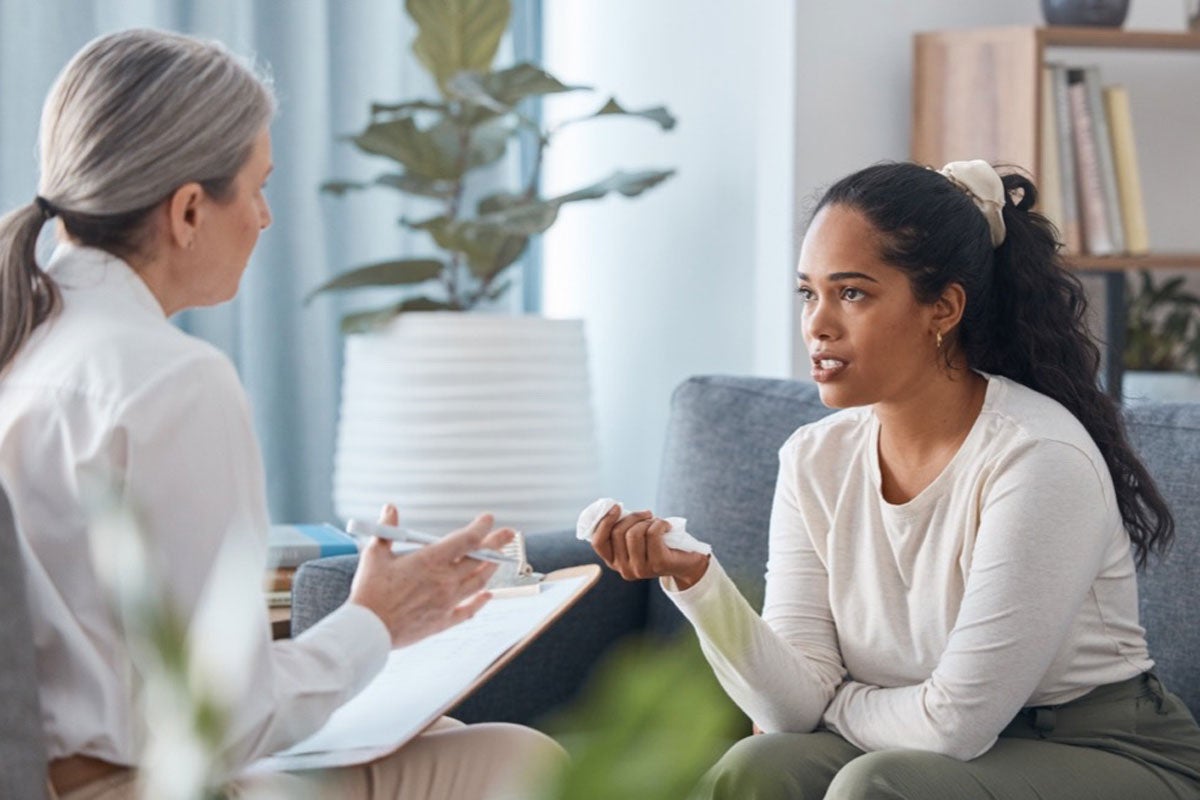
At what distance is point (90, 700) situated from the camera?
1048mm

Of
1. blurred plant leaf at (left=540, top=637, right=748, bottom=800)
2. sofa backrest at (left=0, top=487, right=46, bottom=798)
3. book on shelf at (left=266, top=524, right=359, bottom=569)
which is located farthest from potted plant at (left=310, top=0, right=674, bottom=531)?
blurred plant leaf at (left=540, top=637, right=748, bottom=800)

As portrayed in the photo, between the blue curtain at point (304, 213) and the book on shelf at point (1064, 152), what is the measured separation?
1242mm

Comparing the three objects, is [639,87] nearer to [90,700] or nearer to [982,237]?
[982,237]

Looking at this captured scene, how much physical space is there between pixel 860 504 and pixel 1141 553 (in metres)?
0.29

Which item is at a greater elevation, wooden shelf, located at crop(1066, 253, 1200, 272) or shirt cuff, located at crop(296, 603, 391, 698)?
wooden shelf, located at crop(1066, 253, 1200, 272)

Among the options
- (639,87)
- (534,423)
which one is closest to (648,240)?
(639,87)

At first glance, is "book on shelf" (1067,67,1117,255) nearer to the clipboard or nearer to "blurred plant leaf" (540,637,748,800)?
the clipboard

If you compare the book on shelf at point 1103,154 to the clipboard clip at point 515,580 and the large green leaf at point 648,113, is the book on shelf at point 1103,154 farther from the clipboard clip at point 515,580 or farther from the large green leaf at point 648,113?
the clipboard clip at point 515,580

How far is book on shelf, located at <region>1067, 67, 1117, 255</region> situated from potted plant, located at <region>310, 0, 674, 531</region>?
711 millimetres

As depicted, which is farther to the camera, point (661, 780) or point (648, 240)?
point (648, 240)

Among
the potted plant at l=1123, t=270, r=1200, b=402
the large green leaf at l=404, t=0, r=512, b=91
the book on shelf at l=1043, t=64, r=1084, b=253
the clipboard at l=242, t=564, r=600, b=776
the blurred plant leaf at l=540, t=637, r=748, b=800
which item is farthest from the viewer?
the potted plant at l=1123, t=270, r=1200, b=402

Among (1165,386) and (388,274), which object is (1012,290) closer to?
(1165,386)

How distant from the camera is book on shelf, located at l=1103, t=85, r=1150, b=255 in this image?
2732 mm

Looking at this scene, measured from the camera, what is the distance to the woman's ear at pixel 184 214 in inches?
45.9
